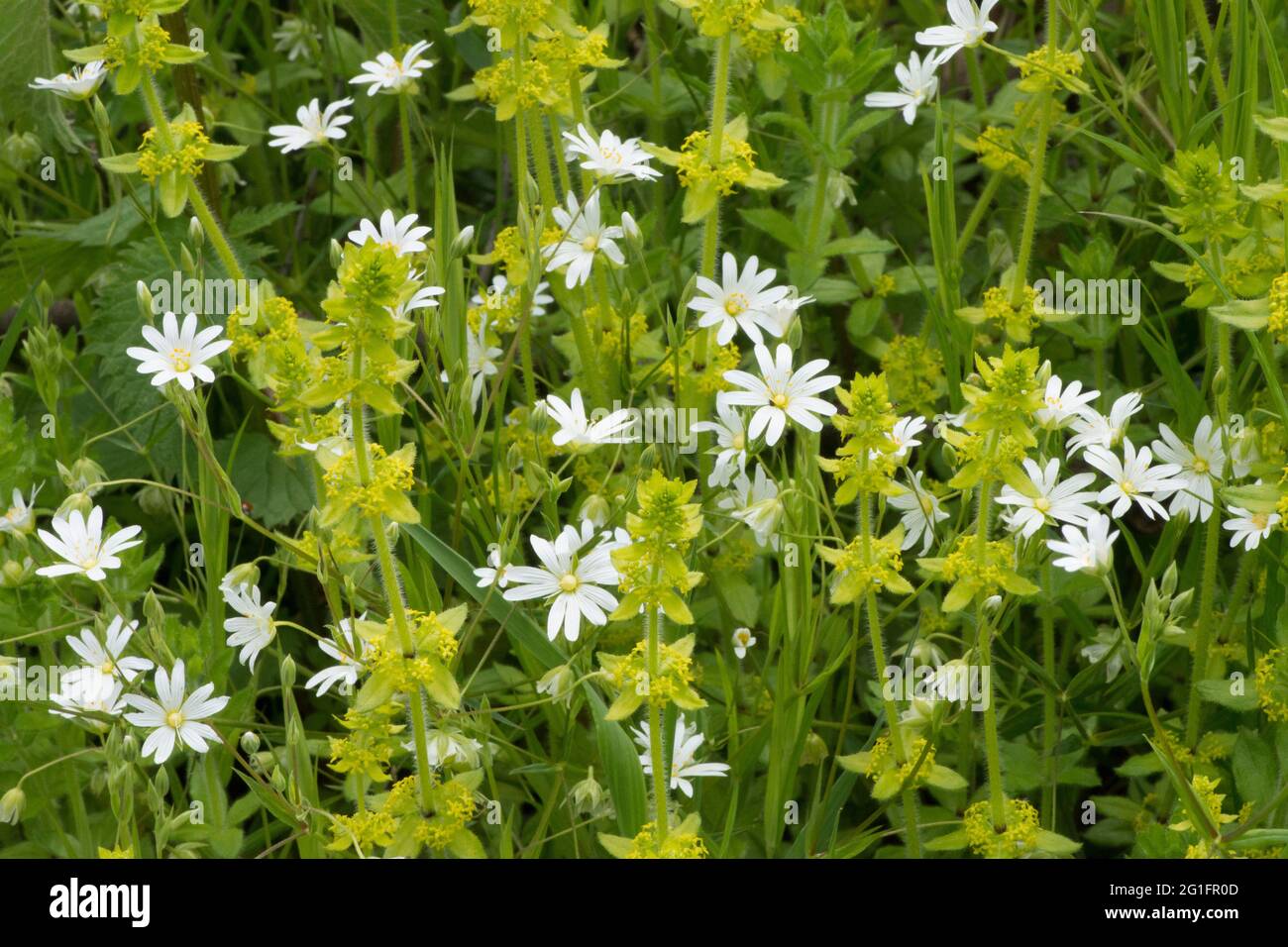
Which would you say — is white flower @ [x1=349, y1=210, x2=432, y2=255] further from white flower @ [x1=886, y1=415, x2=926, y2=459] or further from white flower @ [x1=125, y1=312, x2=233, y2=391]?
white flower @ [x1=886, y1=415, x2=926, y2=459]

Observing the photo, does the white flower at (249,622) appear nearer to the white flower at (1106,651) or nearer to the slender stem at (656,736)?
the slender stem at (656,736)

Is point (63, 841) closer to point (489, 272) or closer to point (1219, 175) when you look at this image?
point (489, 272)

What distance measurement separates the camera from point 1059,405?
2.28m

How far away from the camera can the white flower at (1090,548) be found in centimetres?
203

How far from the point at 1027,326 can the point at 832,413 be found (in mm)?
646

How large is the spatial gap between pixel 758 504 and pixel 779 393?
16 centimetres

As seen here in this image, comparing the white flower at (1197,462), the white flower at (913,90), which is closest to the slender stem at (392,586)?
the white flower at (1197,462)

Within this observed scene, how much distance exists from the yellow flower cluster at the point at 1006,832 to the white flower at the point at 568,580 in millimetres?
610

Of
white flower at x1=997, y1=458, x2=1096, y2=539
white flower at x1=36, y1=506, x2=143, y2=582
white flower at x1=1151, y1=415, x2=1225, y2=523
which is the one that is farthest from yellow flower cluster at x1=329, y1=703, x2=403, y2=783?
white flower at x1=1151, y1=415, x2=1225, y2=523

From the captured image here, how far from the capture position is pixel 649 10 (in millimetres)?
3023

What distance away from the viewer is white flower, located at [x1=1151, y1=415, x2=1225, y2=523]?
7.82 ft

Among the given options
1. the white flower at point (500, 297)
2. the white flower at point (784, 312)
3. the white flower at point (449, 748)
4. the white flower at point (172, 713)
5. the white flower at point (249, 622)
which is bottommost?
the white flower at point (449, 748)

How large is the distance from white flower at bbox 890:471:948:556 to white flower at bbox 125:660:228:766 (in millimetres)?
1025

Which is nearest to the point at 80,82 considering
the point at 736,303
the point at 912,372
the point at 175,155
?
the point at 175,155
